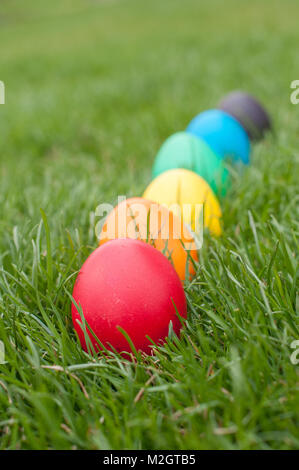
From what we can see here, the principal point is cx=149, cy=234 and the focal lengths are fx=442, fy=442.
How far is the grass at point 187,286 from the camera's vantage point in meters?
1.08

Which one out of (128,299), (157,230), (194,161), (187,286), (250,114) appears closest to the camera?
(128,299)

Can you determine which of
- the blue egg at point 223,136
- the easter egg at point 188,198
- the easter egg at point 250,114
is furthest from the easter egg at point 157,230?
the easter egg at point 250,114

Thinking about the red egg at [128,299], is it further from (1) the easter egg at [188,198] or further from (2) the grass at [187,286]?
(1) the easter egg at [188,198]

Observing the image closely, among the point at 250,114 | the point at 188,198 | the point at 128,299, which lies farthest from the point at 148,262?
the point at 250,114

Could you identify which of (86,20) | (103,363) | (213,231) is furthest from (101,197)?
(86,20)

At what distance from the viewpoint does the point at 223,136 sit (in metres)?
2.93

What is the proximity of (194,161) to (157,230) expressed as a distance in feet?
3.03

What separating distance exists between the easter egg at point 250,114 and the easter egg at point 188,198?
4.71 ft

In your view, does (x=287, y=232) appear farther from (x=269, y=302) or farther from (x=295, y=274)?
(x=269, y=302)

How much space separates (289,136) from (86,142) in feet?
5.78

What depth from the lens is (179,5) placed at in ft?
50.3

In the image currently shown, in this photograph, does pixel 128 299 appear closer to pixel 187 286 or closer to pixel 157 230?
pixel 187 286

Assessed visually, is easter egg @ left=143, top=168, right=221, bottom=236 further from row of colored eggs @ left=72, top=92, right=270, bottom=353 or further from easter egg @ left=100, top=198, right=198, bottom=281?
easter egg @ left=100, top=198, right=198, bottom=281

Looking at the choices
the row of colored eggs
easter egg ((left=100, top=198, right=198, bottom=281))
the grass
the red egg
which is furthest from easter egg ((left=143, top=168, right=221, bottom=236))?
the red egg
